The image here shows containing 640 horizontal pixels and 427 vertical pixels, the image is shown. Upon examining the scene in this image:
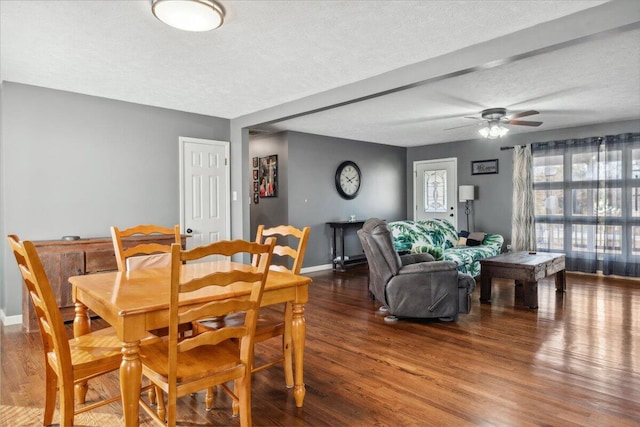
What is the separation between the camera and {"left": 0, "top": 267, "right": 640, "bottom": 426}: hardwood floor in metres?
2.21

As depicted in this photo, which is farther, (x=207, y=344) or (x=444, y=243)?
(x=444, y=243)

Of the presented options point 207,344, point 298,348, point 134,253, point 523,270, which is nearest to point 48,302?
point 207,344

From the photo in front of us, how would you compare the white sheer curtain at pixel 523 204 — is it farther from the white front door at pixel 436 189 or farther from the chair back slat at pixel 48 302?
the chair back slat at pixel 48 302

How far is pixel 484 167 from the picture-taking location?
25.1ft

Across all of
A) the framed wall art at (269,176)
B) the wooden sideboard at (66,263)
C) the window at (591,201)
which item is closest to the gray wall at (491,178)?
the window at (591,201)

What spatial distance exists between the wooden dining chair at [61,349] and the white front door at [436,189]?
23.3ft

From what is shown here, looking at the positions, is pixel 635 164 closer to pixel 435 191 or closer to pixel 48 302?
pixel 435 191

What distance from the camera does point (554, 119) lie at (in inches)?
235

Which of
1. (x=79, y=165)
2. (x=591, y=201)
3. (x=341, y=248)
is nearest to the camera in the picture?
(x=79, y=165)

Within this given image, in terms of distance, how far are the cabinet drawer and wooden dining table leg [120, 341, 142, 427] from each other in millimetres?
2822

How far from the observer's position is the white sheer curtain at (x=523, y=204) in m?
6.97

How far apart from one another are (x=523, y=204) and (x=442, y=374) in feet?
17.2

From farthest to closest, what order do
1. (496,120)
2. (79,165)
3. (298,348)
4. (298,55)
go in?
(496,120) → (79,165) → (298,55) → (298,348)

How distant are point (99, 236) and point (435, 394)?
3895 millimetres
